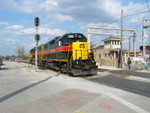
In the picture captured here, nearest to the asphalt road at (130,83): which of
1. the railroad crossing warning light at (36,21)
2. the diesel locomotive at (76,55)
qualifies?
the diesel locomotive at (76,55)

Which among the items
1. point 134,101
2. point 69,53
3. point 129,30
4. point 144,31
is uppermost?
point 129,30

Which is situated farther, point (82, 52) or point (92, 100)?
point (82, 52)

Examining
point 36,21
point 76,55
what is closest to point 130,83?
point 76,55

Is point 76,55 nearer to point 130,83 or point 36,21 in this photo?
point 130,83

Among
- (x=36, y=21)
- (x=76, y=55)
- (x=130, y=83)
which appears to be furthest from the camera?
(x=36, y=21)

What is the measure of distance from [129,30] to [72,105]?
40.5 metres

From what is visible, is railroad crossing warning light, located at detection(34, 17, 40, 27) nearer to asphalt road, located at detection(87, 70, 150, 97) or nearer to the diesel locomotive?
the diesel locomotive

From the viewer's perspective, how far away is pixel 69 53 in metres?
15.0

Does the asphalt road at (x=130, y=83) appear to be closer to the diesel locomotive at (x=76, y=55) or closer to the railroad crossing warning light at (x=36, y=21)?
the diesel locomotive at (x=76, y=55)

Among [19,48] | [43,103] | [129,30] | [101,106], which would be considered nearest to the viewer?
[101,106]

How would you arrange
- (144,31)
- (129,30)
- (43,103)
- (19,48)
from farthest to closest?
(19,48), (129,30), (144,31), (43,103)

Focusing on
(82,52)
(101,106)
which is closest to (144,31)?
(82,52)

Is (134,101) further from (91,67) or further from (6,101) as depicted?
(91,67)

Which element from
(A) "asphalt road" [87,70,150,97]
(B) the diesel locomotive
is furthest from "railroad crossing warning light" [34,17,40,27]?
(A) "asphalt road" [87,70,150,97]
